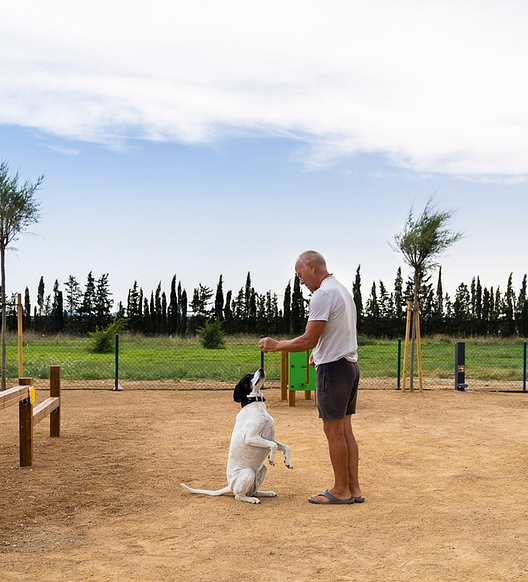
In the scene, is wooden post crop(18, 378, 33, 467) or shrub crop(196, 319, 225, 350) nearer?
wooden post crop(18, 378, 33, 467)

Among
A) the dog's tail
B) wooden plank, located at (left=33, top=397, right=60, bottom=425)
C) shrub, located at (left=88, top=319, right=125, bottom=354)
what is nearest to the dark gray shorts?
the dog's tail

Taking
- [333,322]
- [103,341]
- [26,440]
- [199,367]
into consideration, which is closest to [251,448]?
[333,322]

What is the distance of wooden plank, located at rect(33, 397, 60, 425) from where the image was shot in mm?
7702

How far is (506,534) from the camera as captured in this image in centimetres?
486

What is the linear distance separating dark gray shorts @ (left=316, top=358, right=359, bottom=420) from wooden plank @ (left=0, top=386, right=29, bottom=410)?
312cm

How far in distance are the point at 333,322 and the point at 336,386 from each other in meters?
0.52

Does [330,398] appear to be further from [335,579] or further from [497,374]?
[497,374]

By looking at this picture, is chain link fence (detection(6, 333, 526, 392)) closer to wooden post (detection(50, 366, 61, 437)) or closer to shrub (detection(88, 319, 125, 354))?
shrub (detection(88, 319, 125, 354))

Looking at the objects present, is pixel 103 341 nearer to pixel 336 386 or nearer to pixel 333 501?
pixel 333 501

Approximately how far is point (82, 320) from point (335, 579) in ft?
137

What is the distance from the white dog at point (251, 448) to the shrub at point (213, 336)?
22.5 metres

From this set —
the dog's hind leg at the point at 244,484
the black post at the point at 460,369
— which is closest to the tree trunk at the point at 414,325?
the black post at the point at 460,369

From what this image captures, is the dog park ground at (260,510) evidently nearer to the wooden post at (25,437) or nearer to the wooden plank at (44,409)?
the wooden post at (25,437)

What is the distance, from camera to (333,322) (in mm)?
5383
